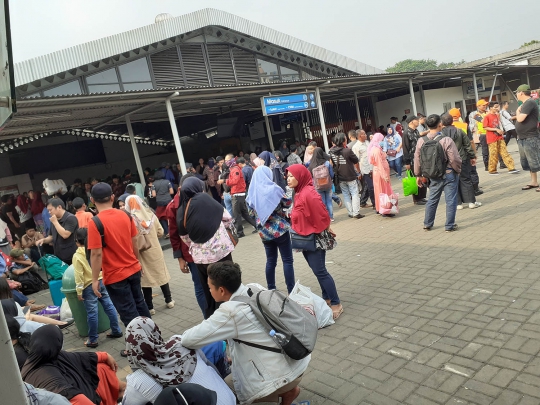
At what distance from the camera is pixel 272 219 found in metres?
4.73

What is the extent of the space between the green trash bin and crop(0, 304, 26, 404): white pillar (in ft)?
13.1

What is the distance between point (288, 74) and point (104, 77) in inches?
291

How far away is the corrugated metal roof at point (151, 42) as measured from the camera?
11383 mm

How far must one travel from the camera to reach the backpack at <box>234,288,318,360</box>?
264 centimetres

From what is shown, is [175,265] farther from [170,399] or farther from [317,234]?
[170,399]

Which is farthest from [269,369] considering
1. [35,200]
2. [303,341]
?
[35,200]

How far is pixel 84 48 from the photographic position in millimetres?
11930

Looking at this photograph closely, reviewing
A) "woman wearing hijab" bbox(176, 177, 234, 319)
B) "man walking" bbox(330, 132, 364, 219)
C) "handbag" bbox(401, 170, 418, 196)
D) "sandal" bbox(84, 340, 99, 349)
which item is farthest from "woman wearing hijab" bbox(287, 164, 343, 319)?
"handbag" bbox(401, 170, 418, 196)

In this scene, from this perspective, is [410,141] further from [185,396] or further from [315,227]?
[185,396]

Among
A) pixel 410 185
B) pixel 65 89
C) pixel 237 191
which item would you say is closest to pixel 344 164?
pixel 410 185

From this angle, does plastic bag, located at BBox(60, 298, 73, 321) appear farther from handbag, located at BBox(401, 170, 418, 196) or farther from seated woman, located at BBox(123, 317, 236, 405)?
handbag, located at BBox(401, 170, 418, 196)

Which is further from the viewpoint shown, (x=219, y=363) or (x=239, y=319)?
(x=219, y=363)

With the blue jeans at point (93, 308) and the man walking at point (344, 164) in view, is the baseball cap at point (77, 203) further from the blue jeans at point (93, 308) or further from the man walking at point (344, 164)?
the man walking at point (344, 164)

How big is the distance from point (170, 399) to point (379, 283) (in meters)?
3.39
